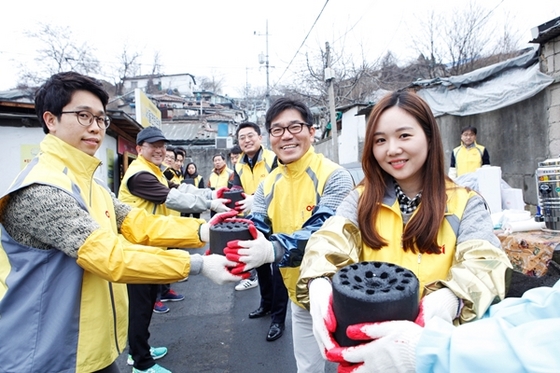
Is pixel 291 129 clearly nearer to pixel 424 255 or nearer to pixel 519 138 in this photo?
pixel 424 255

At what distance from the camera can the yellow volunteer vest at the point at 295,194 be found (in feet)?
7.76

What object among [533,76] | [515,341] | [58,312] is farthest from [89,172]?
[533,76]

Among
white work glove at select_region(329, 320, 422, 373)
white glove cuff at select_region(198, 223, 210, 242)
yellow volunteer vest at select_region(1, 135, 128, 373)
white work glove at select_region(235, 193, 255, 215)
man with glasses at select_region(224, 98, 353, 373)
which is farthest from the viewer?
white work glove at select_region(235, 193, 255, 215)

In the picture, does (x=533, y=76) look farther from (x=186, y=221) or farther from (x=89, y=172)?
(x=89, y=172)

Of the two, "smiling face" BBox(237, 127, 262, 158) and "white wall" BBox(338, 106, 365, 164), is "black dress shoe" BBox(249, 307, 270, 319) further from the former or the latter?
"white wall" BBox(338, 106, 365, 164)

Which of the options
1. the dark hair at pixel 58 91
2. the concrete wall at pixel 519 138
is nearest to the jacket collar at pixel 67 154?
the dark hair at pixel 58 91

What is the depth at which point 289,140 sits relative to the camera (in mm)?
2396

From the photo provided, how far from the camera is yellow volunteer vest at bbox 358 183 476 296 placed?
138 centimetres

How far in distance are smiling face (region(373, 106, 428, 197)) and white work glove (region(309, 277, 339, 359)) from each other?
23.4 inches

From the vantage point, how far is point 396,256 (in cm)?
146

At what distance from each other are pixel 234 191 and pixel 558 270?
2.84 meters

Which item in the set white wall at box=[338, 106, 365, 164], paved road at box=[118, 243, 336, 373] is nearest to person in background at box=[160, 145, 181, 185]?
paved road at box=[118, 243, 336, 373]

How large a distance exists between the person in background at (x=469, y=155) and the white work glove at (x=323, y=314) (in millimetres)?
6184

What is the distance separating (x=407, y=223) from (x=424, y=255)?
0.49 feet
